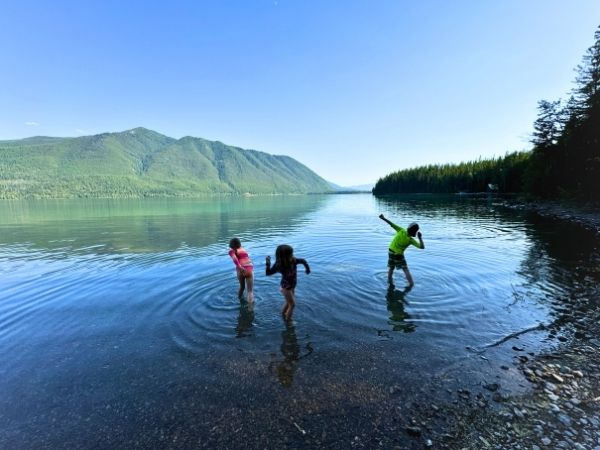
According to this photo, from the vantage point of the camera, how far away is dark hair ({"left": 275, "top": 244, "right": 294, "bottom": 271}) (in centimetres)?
892

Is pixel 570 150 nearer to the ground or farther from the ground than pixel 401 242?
farther from the ground

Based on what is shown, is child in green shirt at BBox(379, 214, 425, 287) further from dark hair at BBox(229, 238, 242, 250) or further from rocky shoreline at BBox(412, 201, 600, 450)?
dark hair at BBox(229, 238, 242, 250)

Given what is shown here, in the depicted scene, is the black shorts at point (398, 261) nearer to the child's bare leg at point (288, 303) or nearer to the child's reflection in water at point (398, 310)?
the child's reflection in water at point (398, 310)

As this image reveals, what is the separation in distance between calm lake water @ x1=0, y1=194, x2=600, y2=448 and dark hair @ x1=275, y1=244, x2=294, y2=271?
81.2 inches

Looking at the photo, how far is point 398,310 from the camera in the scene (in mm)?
10766

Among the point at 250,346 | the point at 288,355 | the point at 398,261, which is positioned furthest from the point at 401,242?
the point at 250,346

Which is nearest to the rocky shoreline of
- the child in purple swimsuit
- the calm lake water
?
the calm lake water

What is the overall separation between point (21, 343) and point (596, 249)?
30.0 metres

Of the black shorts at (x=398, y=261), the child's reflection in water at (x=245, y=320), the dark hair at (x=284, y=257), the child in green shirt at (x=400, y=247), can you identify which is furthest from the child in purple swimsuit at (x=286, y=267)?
the black shorts at (x=398, y=261)

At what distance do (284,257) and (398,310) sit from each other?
15.7ft

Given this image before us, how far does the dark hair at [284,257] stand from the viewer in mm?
8922

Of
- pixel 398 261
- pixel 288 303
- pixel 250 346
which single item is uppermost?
pixel 398 261

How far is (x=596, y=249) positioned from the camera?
19953 millimetres

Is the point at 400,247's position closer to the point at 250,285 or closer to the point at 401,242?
the point at 401,242
